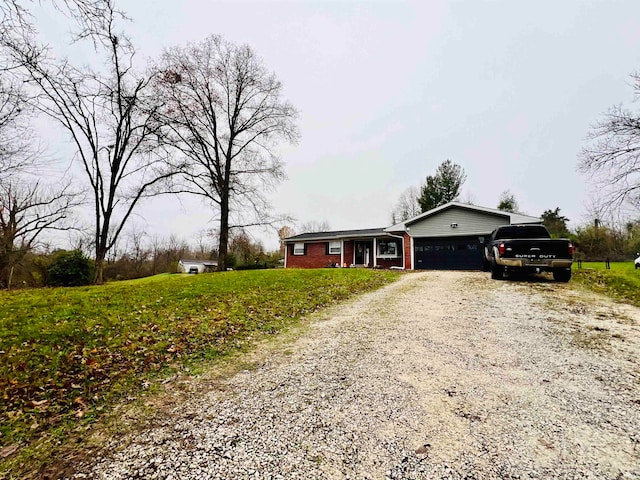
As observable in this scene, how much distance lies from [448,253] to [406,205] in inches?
1056

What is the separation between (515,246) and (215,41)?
63.0 feet

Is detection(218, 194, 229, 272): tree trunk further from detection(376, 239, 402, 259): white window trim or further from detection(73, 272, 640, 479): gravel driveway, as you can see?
detection(73, 272, 640, 479): gravel driveway

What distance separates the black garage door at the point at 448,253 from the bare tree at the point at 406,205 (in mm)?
24277

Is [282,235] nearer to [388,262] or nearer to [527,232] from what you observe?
[388,262]

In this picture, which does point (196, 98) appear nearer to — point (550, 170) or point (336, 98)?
point (336, 98)

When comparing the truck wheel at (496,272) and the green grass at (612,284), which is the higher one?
the truck wheel at (496,272)

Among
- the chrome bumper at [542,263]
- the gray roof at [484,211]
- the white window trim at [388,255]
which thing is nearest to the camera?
the chrome bumper at [542,263]

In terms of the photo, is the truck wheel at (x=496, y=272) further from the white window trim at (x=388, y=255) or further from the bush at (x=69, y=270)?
the bush at (x=69, y=270)

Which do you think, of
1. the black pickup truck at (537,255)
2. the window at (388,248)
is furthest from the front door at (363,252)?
the black pickup truck at (537,255)

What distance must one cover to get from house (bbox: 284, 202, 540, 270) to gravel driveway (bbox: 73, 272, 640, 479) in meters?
12.4

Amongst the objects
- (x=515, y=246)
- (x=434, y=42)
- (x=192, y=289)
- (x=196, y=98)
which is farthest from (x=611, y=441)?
(x=196, y=98)

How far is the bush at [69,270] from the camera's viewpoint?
15.1 m

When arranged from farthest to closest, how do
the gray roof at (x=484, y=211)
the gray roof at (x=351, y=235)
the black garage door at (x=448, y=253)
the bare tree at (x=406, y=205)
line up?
the bare tree at (x=406, y=205) < the gray roof at (x=351, y=235) < the black garage door at (x=448, y=253) < the gray roof at (x=484, y=211)

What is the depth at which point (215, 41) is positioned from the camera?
1716 centimetres
